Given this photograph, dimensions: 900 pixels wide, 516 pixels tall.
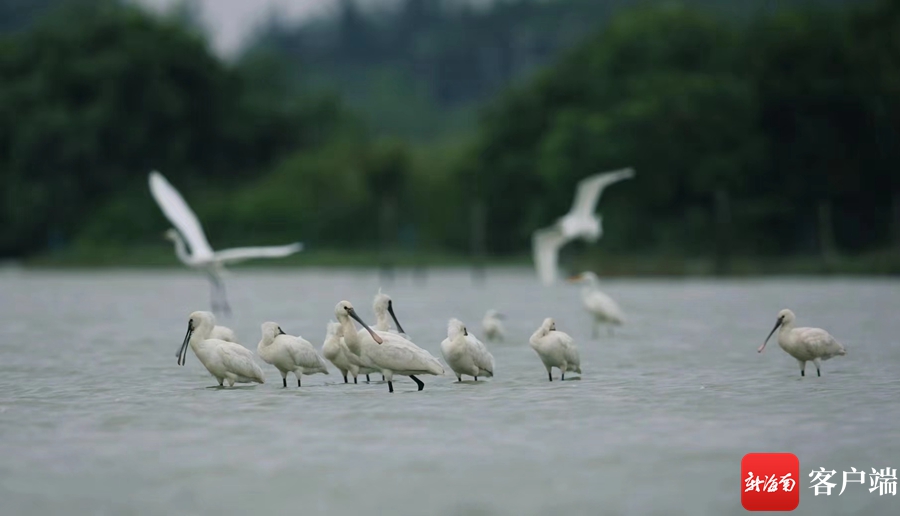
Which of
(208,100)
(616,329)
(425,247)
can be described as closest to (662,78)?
(425,247)

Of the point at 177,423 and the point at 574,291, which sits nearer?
the point at 177,423

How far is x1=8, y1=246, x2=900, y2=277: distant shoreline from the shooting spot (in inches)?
1834

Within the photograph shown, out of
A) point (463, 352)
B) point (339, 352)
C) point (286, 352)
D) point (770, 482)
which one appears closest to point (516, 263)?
point (339, 352)

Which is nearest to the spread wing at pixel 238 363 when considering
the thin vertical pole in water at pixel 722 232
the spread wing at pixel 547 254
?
the spread wing at pixel 547 254

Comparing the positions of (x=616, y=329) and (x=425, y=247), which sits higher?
(x=425, y=247)

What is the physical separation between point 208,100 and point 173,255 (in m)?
17.9

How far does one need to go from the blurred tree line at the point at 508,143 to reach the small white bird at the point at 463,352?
34.4 meters

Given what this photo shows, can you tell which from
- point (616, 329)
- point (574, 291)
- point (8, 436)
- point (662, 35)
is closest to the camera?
point (8, 436)

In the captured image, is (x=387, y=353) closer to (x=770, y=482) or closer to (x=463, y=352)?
(x=463, y=352)

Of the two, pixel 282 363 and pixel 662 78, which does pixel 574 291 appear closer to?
pixel 662 78

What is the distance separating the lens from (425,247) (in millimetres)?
68125

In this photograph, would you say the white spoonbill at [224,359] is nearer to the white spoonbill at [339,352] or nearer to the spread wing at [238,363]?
the spread wing at [238,363]

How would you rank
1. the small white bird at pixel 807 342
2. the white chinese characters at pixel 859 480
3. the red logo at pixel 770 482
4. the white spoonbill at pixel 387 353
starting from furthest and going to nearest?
the small white bird at pixel 807 342 → the white spoonbill at pixel 387 353 → the white chinese characters at pixel 859 480 → the red logo at pixel 770 482

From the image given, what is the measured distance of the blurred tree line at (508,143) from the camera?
2283 inches
